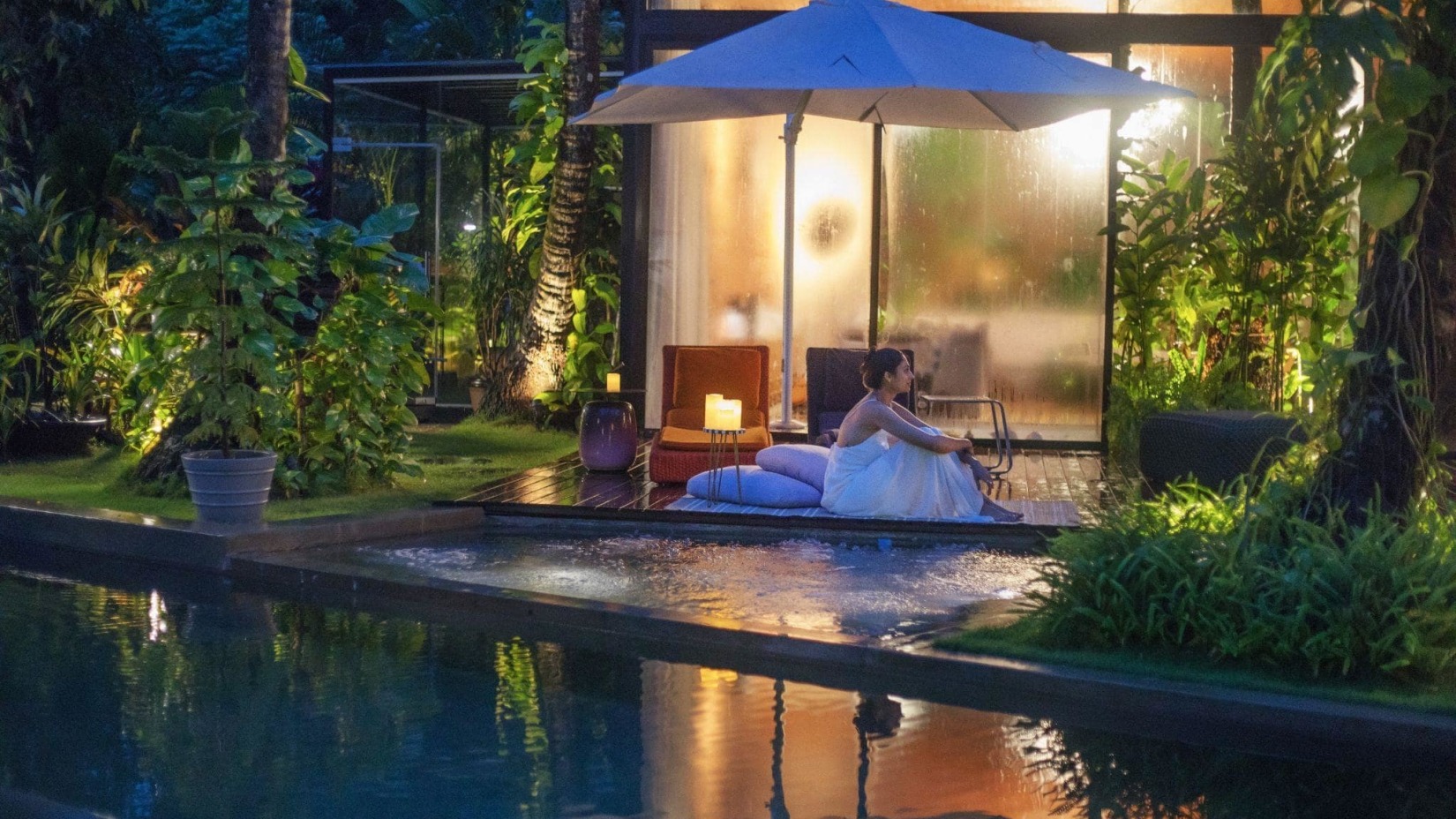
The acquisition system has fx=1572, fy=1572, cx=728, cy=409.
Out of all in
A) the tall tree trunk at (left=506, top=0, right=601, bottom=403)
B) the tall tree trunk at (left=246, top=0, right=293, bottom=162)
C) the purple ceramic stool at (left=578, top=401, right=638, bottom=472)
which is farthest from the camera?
the tall tree trunk at (left=506, top=0, right=601, bottom=403)

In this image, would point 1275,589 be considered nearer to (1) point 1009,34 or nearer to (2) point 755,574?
(2) point 755,574

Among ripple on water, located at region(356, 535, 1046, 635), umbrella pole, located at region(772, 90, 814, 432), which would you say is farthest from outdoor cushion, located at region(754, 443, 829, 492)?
umbrella pole, located at region(772, 90, 814, 432)

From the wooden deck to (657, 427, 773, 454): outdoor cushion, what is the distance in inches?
11.4

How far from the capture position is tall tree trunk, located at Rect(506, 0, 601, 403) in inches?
555

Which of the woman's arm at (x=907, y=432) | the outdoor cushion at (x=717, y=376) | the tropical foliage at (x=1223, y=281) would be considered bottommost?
the woman's arm at (x=907, y=432)

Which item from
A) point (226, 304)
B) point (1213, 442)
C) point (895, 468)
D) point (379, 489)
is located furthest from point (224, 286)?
point (1213, 442)

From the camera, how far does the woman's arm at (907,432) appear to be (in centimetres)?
934

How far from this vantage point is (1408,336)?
596cm

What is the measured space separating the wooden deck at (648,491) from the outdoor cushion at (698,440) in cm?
29

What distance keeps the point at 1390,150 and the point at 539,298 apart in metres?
10.2

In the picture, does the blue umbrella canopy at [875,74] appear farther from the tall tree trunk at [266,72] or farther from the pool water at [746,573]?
the pool water at [746,573]

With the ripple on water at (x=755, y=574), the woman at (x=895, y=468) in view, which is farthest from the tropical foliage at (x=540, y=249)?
the ripple on water at (x=755, y=574)

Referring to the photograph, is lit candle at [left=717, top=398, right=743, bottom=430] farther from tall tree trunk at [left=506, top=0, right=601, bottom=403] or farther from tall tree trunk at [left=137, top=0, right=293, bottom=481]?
tall tree trunk at [left=506, top=0, right=601, bottom=403]

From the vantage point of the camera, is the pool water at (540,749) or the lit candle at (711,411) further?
the lit candle at (711,411)
